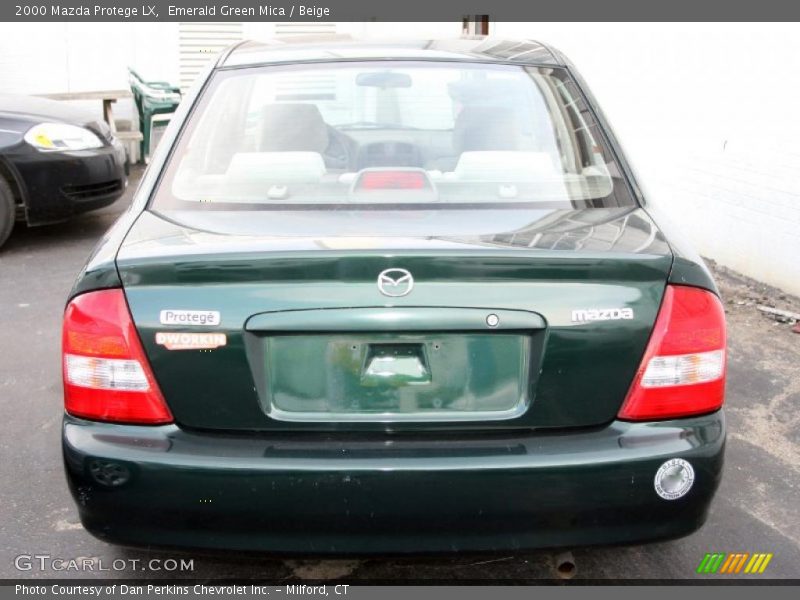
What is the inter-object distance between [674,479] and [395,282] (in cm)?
87

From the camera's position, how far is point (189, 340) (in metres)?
2.22

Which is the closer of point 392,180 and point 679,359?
point 679,359

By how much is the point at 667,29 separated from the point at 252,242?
5.47m

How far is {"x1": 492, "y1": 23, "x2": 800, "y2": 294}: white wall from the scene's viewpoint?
5.92 meters

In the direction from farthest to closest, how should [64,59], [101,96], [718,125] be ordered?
1. [64,59]
2. [101,96]
3. [718,125]

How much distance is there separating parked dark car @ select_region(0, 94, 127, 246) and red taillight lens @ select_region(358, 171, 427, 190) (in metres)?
4.72

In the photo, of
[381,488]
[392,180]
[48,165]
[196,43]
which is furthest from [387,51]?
[196,43]

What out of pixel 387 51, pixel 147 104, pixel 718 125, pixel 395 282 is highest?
pixel 387 51

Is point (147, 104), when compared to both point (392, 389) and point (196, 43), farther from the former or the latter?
point (392, 389)

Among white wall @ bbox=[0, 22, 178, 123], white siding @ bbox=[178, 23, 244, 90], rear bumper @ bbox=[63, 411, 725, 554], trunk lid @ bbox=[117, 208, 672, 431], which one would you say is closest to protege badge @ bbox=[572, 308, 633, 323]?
trunk lid @ bbox=[117, 208, 672, 431]

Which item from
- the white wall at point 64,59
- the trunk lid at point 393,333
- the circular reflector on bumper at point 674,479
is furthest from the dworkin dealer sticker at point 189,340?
the white wall at point 64,59

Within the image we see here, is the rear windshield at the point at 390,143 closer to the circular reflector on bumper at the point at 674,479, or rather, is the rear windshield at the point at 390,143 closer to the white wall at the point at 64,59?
the circular reflector on bumper at the point at 674,479

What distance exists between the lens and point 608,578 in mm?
2936
